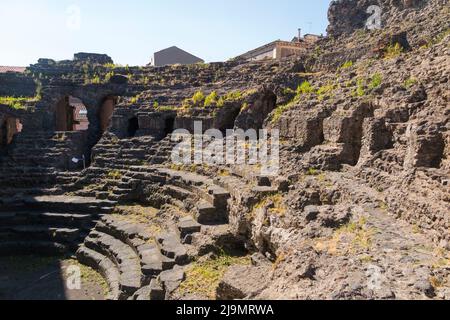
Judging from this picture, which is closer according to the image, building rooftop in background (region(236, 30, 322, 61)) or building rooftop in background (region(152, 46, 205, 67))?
building rooftop in background (region(236, 30, 322, 61))

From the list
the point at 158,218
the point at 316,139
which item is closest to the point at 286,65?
the point at 316,139

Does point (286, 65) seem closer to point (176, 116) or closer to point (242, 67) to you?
point (242, 67)

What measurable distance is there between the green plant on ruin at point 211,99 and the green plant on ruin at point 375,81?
22.1 feet

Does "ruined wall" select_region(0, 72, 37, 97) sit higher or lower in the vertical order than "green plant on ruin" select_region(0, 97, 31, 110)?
higher

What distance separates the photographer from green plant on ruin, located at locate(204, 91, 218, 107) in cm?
1460

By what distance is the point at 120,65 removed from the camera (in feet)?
63.3

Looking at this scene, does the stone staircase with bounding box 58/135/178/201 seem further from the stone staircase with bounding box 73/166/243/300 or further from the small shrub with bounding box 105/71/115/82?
the small shrub with bounding box 105/71/115/82

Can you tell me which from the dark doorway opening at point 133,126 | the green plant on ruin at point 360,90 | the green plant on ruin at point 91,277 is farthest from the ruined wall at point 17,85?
the green plant on ruin at point 360,90

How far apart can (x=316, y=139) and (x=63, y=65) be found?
14047mm

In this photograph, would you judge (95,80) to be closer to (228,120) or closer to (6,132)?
(6,132)

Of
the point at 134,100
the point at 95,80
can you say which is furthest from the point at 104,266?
the point at 95,80

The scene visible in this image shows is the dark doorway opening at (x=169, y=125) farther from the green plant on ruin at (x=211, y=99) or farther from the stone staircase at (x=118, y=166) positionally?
the green plant on ruin at (x=211, y=99)

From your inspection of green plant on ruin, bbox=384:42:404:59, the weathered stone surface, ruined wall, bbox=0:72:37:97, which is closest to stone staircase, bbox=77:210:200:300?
the weathered stone surface

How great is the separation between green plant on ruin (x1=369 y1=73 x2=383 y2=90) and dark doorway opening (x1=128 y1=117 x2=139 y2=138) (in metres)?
9.56
